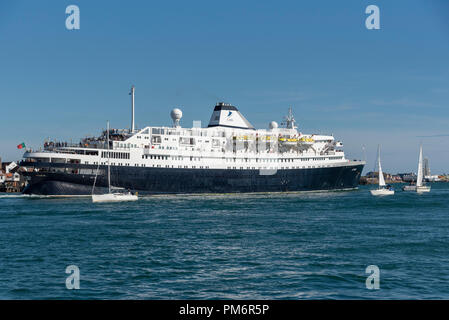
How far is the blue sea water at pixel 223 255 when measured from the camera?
16.0m

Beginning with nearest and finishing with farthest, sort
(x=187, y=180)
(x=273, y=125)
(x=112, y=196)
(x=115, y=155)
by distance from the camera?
(x=112, y=196) < (x=115, y=155) < (x=187, y=180) < (x=273, y=125)

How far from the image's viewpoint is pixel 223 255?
22.2 meters

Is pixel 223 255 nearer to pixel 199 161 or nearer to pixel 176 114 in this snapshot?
pixel 199 161

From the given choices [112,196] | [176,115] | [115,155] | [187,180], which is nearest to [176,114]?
[176,115]

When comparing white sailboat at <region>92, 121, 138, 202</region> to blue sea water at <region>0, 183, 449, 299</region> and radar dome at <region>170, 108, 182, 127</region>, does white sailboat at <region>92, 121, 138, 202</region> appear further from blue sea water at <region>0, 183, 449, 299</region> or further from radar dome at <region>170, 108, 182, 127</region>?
radar dome at <region>170, 108, 182, 127</region>

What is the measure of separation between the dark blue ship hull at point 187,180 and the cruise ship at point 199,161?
0.44 feet

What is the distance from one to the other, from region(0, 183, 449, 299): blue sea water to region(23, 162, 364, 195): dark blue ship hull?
1774cm

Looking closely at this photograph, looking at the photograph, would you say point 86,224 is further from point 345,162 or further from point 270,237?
point 345,162

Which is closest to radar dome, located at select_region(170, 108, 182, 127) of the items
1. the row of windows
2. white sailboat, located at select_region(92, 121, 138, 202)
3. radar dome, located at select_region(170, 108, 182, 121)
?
radar dome, located at select_region(170, 108, 182, 121)

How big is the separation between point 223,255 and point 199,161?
4387cm

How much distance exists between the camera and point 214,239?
27.0 metres

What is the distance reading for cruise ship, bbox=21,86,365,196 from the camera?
57.2m

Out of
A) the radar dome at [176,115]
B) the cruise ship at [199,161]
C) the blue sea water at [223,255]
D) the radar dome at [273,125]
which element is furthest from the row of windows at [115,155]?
the radar dome at [273,125]
